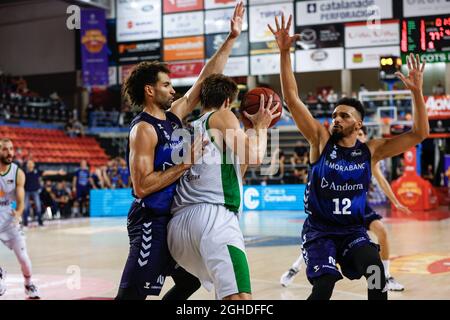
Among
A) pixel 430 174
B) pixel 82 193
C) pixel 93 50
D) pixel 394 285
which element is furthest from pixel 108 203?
pixel 394 285

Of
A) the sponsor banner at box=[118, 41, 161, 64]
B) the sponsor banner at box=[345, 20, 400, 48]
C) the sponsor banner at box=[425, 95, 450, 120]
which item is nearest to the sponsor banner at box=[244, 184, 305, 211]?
the sponsor banner at box=[425, 95, 450, 120]

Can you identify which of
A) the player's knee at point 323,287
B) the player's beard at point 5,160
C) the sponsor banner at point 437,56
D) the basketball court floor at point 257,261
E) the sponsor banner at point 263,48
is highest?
the sponsor banner at point 263,48

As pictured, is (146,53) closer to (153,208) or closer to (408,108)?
(408,108)

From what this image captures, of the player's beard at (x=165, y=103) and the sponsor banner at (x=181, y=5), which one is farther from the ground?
the sponsor banner at (x=181, y=5)

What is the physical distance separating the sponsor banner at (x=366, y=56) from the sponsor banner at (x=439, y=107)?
320 centimetres

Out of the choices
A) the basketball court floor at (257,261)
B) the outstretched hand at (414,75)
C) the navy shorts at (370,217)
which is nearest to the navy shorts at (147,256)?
the outstretched hand at (414,75)

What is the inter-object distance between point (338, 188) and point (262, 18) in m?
19.7

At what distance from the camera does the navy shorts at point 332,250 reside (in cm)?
423

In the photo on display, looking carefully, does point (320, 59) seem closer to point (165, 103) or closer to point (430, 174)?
point (430, 174)

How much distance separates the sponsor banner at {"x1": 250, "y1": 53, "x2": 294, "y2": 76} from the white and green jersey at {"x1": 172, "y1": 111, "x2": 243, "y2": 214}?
19747mm

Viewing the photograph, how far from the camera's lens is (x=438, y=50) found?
14.6 meters

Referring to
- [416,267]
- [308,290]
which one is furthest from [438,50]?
[308,290]

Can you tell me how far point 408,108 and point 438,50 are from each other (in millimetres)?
6132

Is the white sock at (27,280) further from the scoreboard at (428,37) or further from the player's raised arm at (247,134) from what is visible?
the scoreboard at (428,37)
